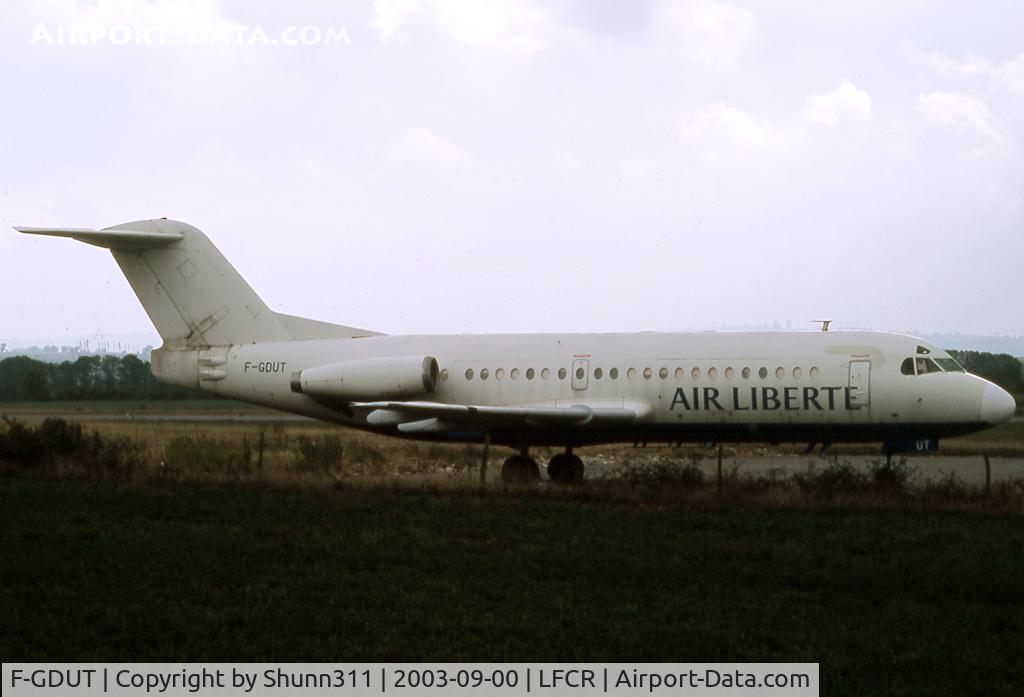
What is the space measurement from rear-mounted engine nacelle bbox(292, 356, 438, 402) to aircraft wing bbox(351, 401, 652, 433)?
2.48ft

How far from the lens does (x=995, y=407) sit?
66.0ft

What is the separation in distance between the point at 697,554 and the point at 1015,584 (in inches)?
124

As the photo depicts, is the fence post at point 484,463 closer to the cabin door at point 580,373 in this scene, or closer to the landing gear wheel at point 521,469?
the landing gear wheel at point 521,469

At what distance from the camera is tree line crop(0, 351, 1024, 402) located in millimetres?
54562

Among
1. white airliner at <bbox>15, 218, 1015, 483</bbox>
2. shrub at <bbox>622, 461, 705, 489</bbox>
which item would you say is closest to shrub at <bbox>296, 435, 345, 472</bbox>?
white airliner at <bbox>15, 218, 1015, 483</bbox>

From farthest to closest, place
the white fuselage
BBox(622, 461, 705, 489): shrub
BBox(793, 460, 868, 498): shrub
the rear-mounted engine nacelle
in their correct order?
the rear-mounted engine nacelle, the white fuselage, BBox(622, 461, 705, 489): shrub, BBox(793, 460, 868, 498): shrub

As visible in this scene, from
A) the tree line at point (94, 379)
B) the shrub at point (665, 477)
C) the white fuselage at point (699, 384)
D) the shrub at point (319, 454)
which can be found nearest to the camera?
the shrub at point (665, 477)

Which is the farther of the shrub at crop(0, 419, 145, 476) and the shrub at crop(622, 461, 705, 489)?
the shrub at crop(0, 419, 145, 476)

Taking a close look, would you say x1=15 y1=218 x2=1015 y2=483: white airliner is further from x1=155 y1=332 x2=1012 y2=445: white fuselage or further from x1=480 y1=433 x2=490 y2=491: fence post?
x1=480 y1=433 x2=490 y2=491: fence post

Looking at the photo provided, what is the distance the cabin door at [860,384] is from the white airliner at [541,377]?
0.02 meters

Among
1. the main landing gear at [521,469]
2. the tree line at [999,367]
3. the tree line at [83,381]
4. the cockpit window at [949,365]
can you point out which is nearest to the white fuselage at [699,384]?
the cockpit window at [949,365]

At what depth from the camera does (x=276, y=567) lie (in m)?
11.8

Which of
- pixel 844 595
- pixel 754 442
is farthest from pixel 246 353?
pixel 844 595

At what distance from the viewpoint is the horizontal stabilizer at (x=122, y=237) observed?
74.0 feet
